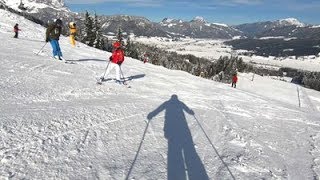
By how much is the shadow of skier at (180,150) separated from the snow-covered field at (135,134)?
25mm

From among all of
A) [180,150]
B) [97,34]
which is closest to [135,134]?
[180,150]

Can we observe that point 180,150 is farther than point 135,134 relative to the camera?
No

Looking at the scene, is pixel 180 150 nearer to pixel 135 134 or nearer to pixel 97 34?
pixel 135 134

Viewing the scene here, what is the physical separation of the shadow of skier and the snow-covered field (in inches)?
1.0

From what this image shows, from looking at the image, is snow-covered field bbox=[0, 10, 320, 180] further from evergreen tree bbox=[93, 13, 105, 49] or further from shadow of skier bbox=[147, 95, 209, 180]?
evergreen tree bbox=[93, 13, 105, 49]

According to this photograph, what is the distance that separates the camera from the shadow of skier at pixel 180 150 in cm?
872

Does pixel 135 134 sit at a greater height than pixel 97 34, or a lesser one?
lesser

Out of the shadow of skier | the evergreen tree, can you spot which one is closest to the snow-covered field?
the shadow of skier

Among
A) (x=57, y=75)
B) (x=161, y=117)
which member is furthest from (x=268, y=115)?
(x=57, y=75)

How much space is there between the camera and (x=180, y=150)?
10234mm

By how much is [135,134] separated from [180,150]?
1.59m

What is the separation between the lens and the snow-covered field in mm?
8406

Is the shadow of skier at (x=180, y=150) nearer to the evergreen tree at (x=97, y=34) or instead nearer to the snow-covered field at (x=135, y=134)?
the snow-covered field at (x=135, y=134)

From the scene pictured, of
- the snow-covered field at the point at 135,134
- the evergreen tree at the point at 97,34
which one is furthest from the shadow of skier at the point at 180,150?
the evergreen tree at the point at 97,34
